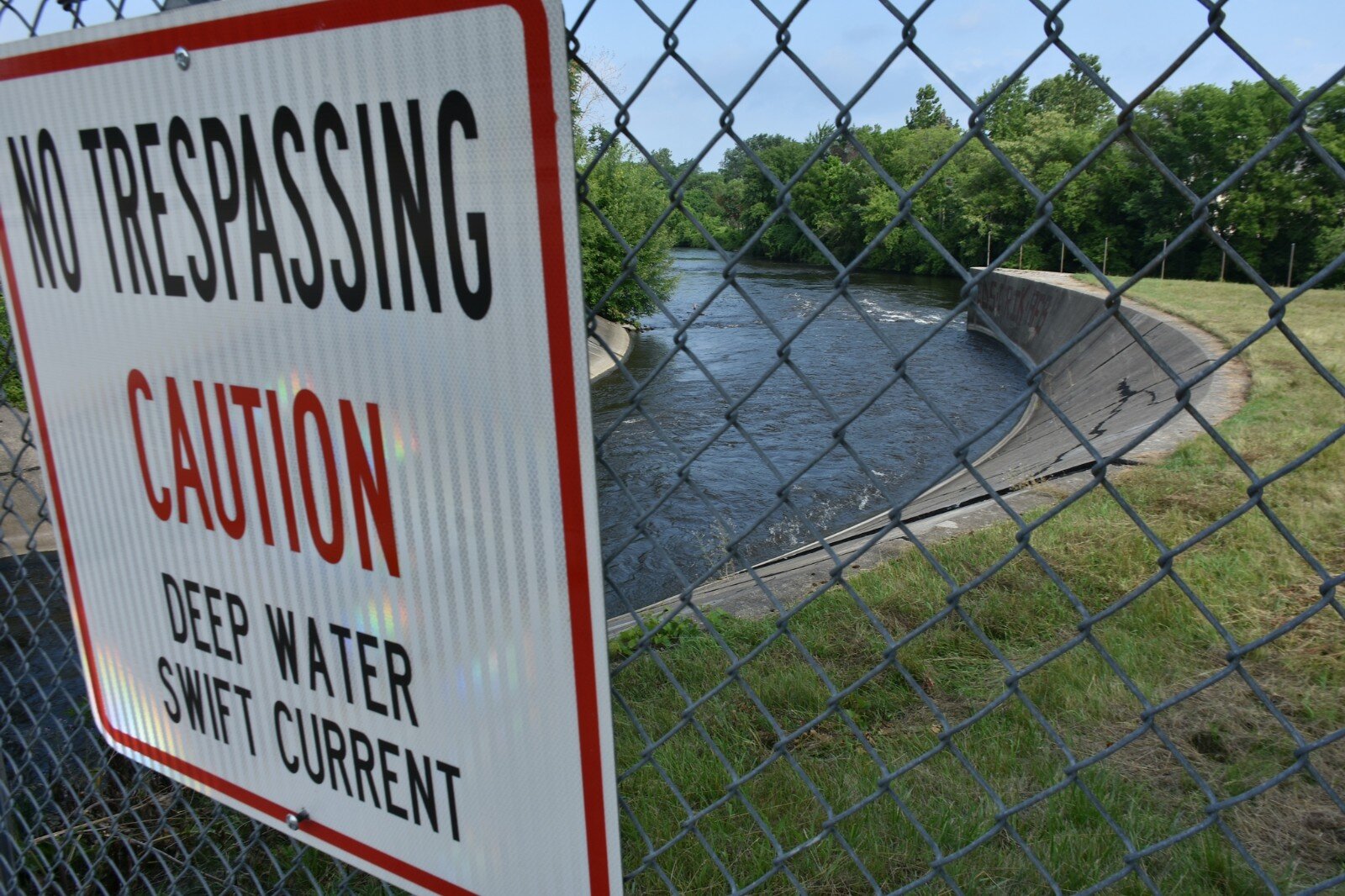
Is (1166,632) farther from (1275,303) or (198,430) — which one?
(198,430)

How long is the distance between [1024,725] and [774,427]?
13117 millimetres

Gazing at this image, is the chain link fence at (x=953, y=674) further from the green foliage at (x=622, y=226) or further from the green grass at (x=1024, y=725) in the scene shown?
the green foliage at (x=622, y=226)

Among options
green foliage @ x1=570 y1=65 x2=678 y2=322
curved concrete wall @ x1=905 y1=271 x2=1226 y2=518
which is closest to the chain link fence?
curved concrete wall @ x1=905 y1=271 x2=1226 y2=518

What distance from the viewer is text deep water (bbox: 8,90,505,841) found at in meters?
1.23

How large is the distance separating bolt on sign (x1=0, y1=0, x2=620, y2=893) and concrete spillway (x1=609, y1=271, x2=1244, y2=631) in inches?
17.3

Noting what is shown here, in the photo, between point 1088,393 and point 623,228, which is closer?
point 1088,393

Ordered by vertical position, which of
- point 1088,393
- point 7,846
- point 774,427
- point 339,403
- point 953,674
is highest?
point 339,403

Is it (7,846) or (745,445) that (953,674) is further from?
(745,445)

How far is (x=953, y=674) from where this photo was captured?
3.55 metres

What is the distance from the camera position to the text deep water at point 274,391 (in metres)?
1.23

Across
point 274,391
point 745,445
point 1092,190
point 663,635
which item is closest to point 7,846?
point 274,391

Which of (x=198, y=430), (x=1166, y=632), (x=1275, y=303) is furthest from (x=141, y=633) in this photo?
(x=1166, y=632)

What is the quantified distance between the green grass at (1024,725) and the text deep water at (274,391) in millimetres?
492

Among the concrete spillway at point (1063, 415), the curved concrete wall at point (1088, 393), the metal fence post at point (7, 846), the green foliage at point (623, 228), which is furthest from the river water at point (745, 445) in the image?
the green foliage at point (623, 228)
